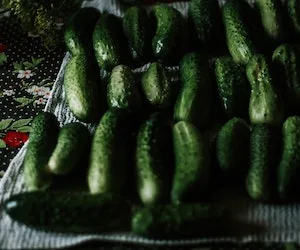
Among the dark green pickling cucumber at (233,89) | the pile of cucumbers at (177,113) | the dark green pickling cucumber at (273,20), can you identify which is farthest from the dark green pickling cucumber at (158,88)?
the dark green pickling cucumber at (273,20)

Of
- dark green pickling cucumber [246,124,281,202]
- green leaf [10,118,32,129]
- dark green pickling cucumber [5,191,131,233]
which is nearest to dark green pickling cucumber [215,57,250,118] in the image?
dark green pickling cucumber [246,124,281,202]

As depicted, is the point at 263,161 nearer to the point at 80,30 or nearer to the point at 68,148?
the point at 68,148

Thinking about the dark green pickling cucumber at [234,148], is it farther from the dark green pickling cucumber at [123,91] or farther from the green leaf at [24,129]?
the green leaf at [24,129]

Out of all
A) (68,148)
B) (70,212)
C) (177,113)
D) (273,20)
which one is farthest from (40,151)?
(273,20)

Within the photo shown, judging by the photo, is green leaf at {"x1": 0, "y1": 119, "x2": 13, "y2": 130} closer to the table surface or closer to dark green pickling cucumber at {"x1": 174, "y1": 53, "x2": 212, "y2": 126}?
the table surface

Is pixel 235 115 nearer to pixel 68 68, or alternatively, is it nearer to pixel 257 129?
pixel 257 129

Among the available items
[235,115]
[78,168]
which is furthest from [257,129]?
[78,168]
